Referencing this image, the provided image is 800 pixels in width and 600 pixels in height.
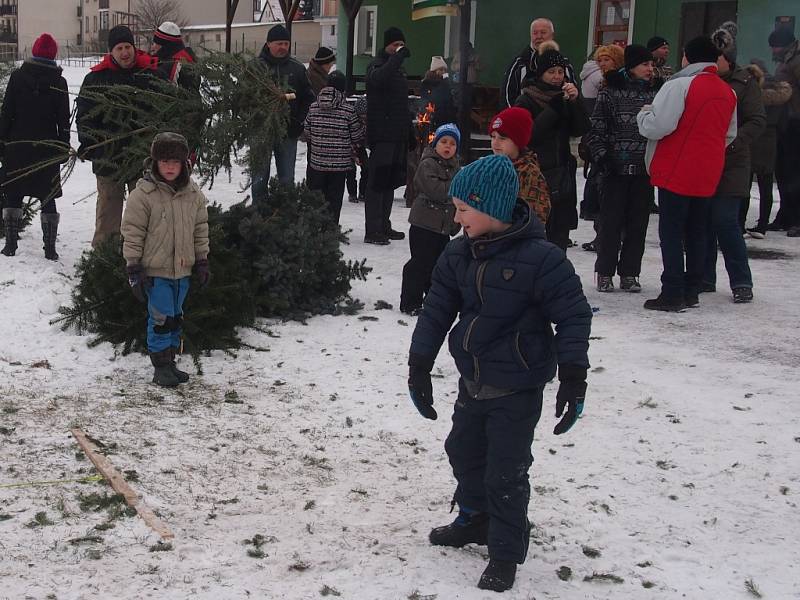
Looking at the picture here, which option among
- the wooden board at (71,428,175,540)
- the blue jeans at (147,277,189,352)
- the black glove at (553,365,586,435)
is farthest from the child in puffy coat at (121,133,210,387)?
the black glove at (553,365,586,435)

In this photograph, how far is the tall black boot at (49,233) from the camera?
888 centimetres

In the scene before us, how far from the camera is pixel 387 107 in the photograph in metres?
10.5

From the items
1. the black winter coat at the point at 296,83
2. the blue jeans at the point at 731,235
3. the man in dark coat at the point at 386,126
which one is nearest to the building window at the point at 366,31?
the man in dark coat at the point at 386,126

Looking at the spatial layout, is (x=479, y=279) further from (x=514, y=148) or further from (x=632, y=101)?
(x=632, y=101)

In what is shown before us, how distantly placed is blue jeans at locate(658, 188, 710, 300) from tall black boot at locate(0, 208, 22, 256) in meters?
5.31

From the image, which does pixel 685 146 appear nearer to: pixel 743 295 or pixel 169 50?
pixel 743 295

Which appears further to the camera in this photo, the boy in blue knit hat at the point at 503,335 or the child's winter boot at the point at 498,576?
the child's winter boot at the point at 498,576

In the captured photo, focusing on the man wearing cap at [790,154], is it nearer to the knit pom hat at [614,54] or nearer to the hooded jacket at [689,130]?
the knit pom hat at [614,54]

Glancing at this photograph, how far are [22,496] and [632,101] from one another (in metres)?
5.65

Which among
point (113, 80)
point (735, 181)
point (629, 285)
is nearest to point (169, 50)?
point (113, 80)

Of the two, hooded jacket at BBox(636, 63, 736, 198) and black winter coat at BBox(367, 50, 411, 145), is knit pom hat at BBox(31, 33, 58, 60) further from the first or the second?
hooded jacket at BBox(636, 63, 736, 198)

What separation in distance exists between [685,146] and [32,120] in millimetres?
5331

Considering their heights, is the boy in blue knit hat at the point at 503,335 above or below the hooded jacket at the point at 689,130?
below

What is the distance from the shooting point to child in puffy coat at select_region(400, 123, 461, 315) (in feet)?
24.8
